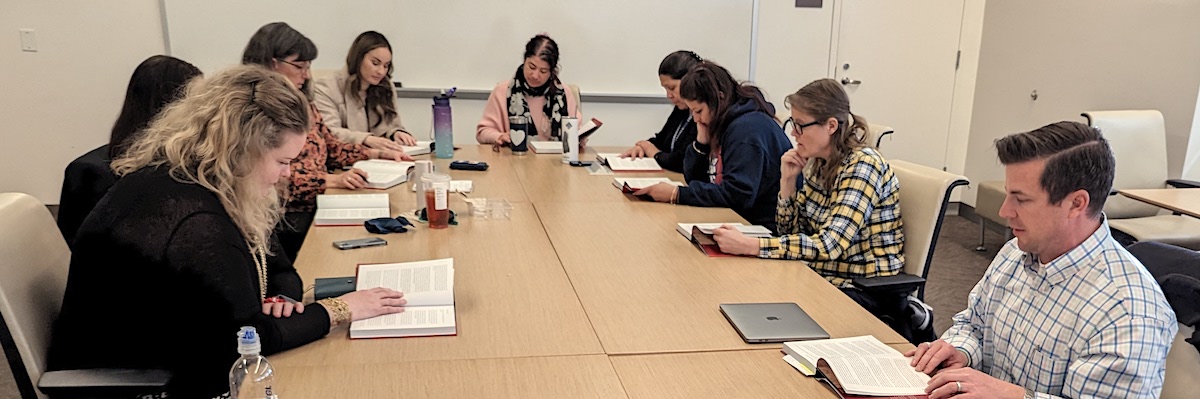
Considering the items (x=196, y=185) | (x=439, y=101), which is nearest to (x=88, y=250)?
(x=196, y=185)

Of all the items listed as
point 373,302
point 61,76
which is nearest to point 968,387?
point 373,302

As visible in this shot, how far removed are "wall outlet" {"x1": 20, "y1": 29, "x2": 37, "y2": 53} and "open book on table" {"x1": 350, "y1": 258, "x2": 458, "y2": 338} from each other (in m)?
3.65

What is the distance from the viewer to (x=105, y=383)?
1.42 metres

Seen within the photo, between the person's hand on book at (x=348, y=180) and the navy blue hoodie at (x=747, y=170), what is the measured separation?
45.1 inches

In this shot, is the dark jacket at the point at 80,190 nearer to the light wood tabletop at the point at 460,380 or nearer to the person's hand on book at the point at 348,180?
the person's hand on book at the point at 348,180

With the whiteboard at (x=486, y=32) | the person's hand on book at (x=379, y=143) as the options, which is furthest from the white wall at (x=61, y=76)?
the person's hand on book at (x=379, y=143)

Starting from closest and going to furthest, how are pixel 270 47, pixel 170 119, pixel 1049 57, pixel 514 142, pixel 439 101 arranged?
pixel 170 119 < pixel 270 47 < pixel 439 101 < pixel 514 142 < pixel 1049 57

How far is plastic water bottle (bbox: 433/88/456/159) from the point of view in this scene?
11.5 feet

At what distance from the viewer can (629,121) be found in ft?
16.7

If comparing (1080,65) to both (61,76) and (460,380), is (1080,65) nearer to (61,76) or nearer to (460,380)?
(460,380)

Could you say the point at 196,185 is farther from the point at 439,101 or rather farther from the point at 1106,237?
the point at 439,101

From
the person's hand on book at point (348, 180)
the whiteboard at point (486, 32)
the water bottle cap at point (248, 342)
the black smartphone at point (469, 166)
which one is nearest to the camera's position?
the water bottle cap at point (248, 342)

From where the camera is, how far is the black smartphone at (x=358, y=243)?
2.11m

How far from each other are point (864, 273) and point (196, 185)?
5.64ft
